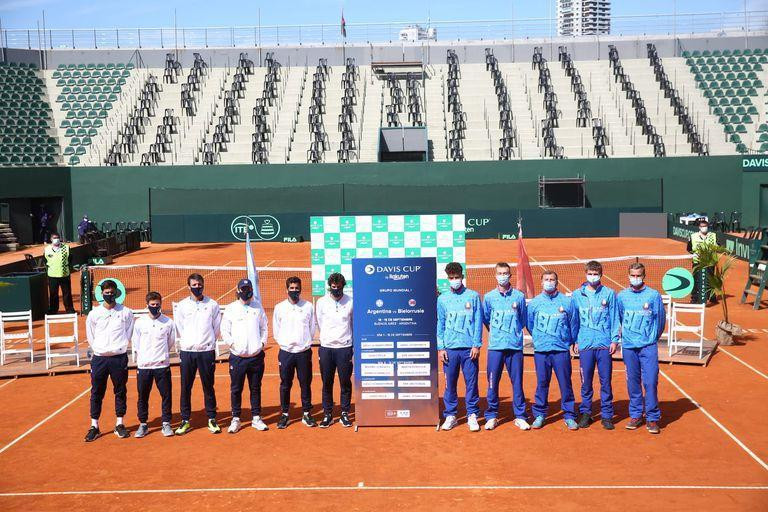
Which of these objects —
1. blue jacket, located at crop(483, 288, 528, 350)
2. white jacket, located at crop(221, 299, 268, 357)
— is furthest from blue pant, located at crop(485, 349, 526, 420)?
white jacket, located at crop(221, 299, 268, 357)

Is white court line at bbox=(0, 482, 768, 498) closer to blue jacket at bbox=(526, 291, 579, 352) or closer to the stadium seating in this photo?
blue jacket at bbox=(526, 291, 579, 352)

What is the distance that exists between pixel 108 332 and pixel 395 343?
393cm

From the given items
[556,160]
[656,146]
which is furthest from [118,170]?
[656,146]

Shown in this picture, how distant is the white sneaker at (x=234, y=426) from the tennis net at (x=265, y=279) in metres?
11.5

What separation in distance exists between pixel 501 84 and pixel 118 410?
159 ft

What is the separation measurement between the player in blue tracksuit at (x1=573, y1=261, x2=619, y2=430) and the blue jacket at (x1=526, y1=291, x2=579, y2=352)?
15 centimetres

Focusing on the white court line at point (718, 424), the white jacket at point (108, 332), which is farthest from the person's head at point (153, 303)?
the white court line at point (718, 424)

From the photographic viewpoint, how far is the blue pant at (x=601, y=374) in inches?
452

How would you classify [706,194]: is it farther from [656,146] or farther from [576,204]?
[576,204]

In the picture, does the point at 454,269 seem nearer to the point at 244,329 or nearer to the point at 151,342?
the point at 244,329

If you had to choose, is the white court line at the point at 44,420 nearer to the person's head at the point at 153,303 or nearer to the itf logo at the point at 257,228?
the person's head at the point at 153,303

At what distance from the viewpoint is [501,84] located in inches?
2227

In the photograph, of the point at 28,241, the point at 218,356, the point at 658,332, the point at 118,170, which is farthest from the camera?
the point at 118,170

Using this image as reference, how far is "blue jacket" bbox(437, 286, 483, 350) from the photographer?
1145 centimetres
